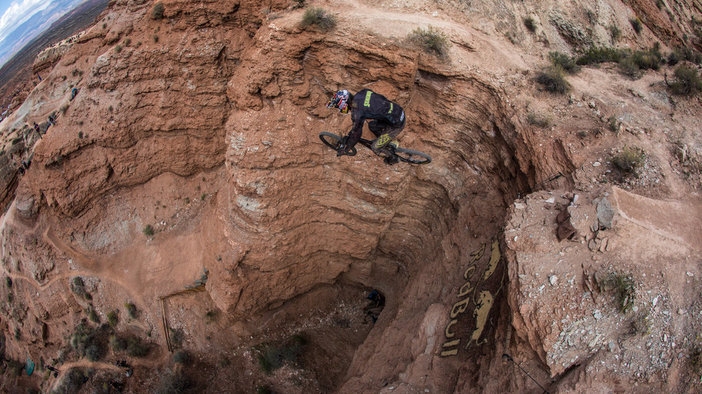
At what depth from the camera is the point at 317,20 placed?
1060 cm

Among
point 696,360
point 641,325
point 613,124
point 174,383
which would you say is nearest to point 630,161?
point 613,124

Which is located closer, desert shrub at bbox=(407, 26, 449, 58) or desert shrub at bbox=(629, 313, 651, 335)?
desert shrub at bbox=(629, 313, 651, 335)

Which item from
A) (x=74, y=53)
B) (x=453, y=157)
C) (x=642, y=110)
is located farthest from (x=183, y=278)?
(x=642, y=110)

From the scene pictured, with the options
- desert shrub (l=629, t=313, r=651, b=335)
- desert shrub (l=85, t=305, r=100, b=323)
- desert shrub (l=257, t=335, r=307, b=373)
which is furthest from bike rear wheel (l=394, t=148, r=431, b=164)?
desert shrub (l=85, t=305, r=100, b=323)

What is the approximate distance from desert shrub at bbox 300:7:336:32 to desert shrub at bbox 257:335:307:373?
37.5ft

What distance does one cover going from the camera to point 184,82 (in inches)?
511

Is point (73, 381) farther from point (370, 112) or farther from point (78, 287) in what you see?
point (370, 112)

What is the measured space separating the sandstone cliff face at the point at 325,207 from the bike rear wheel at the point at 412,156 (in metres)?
0.45

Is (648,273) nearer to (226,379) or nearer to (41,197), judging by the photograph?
(226,379)

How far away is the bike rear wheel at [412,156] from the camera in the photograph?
36.5 feet

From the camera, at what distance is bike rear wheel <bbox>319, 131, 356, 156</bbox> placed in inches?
436

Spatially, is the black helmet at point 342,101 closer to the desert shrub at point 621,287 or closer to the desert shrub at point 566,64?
the desert shrub at point 621,287

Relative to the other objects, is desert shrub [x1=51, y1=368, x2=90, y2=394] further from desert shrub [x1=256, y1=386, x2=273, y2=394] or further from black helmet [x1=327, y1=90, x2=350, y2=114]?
black helmet [x1=327, y1=90, x2=350, y2=114]

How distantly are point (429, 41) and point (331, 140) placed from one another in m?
4.04
